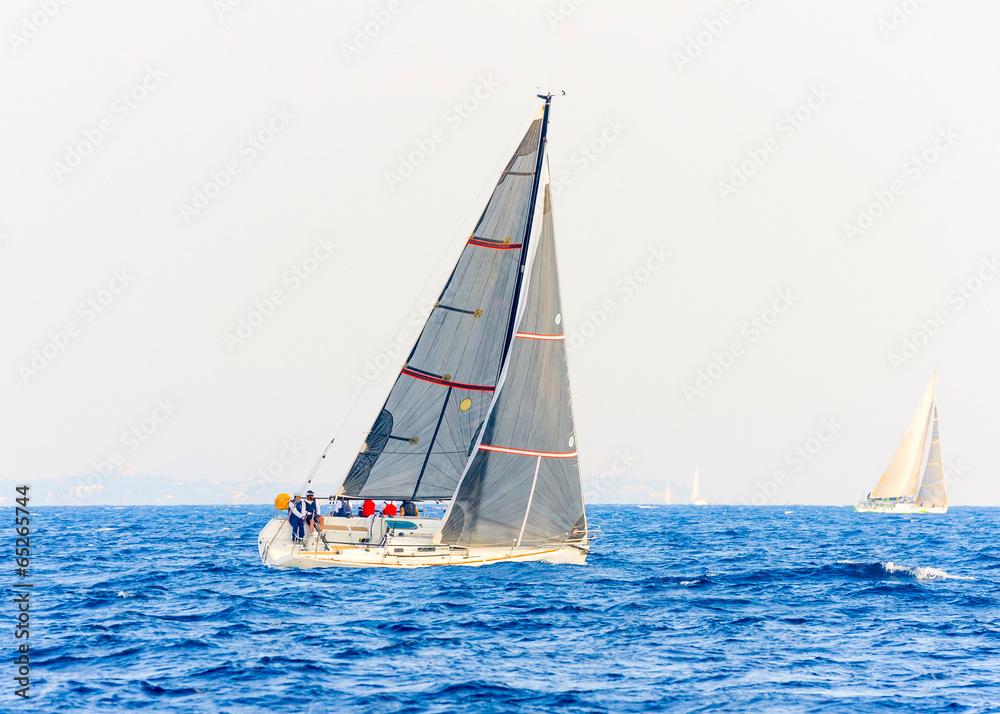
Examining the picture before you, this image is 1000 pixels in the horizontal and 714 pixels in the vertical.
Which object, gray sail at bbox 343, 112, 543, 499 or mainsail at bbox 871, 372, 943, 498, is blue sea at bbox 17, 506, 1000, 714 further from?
mainsail at bbox 871, 372, 943, 498

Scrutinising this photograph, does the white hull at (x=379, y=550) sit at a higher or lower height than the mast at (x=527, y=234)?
lower

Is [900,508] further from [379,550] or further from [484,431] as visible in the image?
[379,550]

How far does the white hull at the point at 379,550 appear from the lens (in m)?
24.7

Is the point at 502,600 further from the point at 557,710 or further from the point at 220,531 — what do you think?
the point at 220,531

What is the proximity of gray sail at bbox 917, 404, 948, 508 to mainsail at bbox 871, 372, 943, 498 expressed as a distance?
0.90 metres

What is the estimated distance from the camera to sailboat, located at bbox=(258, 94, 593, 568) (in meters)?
25.9

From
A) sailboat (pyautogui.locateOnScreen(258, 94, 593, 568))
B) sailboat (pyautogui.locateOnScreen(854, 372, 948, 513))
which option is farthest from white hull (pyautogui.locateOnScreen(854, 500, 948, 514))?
sailboat (pyautogui.locateOnScreen(258, 94, 593, 568))

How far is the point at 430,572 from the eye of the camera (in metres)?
25.0

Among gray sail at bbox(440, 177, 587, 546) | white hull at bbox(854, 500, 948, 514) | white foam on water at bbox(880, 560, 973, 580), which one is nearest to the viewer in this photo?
gray sail at bbox(440, 177, 587, 546)

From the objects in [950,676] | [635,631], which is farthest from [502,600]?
[950,676]

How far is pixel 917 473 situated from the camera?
88938 millimetres

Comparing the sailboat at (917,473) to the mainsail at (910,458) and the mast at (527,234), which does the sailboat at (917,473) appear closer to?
the mainsail at (910,458)

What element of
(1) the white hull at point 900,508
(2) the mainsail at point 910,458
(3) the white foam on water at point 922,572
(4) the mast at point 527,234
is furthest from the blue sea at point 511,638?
(1) the white hull at point 900,508

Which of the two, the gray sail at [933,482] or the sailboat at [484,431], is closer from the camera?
the sailboat at [484,431]
